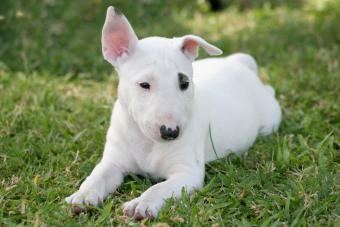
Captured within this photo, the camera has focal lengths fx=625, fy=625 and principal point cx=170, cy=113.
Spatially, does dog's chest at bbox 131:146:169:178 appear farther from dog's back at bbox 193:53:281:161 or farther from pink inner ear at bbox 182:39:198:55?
pink inner ear at bbox 182:39:198:55

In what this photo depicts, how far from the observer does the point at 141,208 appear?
381 cm

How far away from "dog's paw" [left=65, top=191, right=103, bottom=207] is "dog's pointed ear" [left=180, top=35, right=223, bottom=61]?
1147mm

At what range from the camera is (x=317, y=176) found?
4359 mm

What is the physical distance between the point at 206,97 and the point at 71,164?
117 centimetres

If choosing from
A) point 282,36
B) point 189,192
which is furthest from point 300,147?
point 282,36

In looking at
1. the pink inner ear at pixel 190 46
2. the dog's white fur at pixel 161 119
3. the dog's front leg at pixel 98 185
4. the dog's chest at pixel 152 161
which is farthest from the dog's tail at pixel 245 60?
the dog's front leg at pixel 98 185

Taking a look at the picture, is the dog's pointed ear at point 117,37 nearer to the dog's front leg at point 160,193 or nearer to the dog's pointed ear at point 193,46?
the dog's pointed ear at point 193,46

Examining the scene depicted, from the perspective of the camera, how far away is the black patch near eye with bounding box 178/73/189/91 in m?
4.04

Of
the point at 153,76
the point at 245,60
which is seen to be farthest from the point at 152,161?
the point at 245,60

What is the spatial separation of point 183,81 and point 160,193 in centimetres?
74

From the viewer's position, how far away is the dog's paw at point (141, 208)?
150 inches

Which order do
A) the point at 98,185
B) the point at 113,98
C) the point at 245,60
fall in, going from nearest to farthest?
Result: the point at 98,185 < the point at 245,60 < the point at 113,98

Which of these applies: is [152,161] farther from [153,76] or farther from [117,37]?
[117,37]

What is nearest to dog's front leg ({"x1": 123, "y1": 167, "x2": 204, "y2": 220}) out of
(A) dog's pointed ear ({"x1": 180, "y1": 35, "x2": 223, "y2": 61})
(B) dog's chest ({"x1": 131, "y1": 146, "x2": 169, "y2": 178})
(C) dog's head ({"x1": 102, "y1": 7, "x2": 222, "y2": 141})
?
(B) dog's chest ({"x1": 131, "y1": 146, "x2": 169, "y2": 178})
